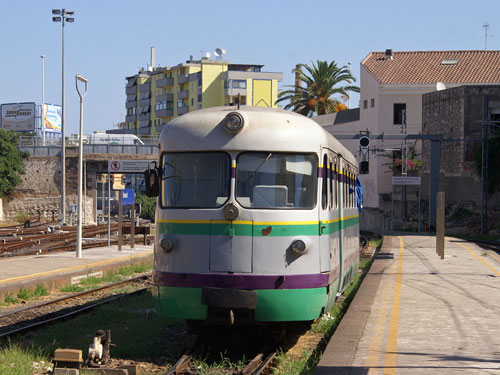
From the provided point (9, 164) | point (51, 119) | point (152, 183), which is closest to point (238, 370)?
point (152, 183)

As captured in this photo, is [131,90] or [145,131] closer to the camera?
[145,131]

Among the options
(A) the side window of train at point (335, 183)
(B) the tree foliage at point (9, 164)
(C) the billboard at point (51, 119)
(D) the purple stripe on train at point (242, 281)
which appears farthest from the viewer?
(C) the billboard at point (51, 119)

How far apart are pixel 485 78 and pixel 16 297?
5213 cm

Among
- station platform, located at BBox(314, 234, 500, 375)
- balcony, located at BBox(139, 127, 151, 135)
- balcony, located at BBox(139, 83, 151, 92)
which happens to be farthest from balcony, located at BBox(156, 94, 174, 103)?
station platform, located at BBox(314, 234, 500, 375)

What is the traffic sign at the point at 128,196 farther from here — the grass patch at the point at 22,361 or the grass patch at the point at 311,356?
the grass patch at the point at 22,361

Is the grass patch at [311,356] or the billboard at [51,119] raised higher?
the billboard at [51,119]

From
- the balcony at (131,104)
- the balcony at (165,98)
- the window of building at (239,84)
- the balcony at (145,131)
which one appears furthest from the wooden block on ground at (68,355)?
the balcony at (131,104)

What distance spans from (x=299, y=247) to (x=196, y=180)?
1484mm

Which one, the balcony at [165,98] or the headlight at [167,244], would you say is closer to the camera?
the headlight at [167,244]

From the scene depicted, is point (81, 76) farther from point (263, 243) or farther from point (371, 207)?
point (371, 207)

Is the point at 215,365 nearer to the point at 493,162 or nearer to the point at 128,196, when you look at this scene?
the point at 128,196

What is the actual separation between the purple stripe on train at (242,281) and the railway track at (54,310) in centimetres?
323

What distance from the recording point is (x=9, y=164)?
251 ft

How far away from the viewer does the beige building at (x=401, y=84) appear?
2515 inches
